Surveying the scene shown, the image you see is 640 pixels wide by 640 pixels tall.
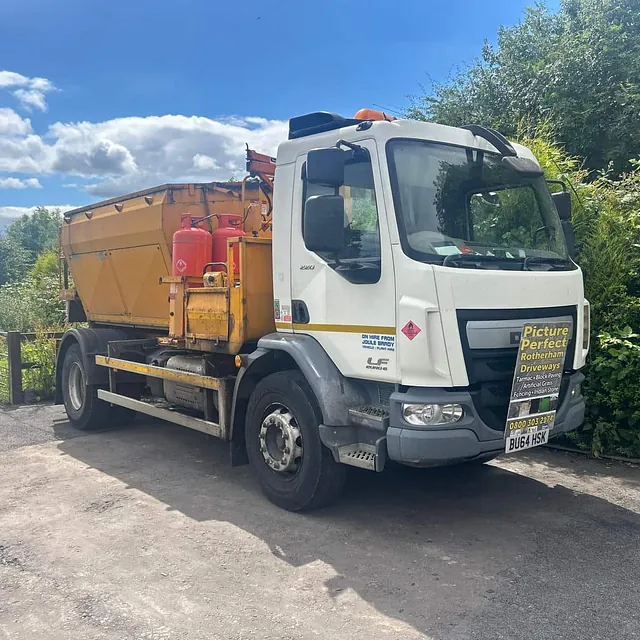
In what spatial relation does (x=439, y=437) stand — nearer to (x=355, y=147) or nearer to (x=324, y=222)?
(x=324, y=222)

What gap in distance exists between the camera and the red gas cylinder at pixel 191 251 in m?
6.25

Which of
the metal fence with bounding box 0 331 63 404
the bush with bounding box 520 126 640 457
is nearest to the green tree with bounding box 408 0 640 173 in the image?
the bush with bounding box 520 126 640 457

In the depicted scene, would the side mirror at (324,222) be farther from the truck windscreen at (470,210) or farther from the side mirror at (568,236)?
the side mirror at (568,236)

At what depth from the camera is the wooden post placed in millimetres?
10078

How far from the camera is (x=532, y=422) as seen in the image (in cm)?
451

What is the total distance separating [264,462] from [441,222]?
2.40 meters

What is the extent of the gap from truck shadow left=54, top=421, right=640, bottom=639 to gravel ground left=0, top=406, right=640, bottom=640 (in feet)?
0.05

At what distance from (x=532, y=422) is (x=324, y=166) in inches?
91.3

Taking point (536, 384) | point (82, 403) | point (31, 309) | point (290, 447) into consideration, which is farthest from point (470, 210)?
point (31, 309)

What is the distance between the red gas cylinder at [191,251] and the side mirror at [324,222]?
6.92 feet

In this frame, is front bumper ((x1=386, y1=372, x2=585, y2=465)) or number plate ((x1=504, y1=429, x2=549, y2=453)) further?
number plate ((x1=504, y1=429, x2=549, y2=453))

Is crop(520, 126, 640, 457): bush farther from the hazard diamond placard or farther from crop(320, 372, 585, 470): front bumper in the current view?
the hazard diamond placard

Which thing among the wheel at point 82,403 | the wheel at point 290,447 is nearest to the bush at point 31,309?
the wheel at point 82,403

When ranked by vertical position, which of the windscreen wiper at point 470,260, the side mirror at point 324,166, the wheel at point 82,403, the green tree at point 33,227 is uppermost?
the green tree at point 33,227
